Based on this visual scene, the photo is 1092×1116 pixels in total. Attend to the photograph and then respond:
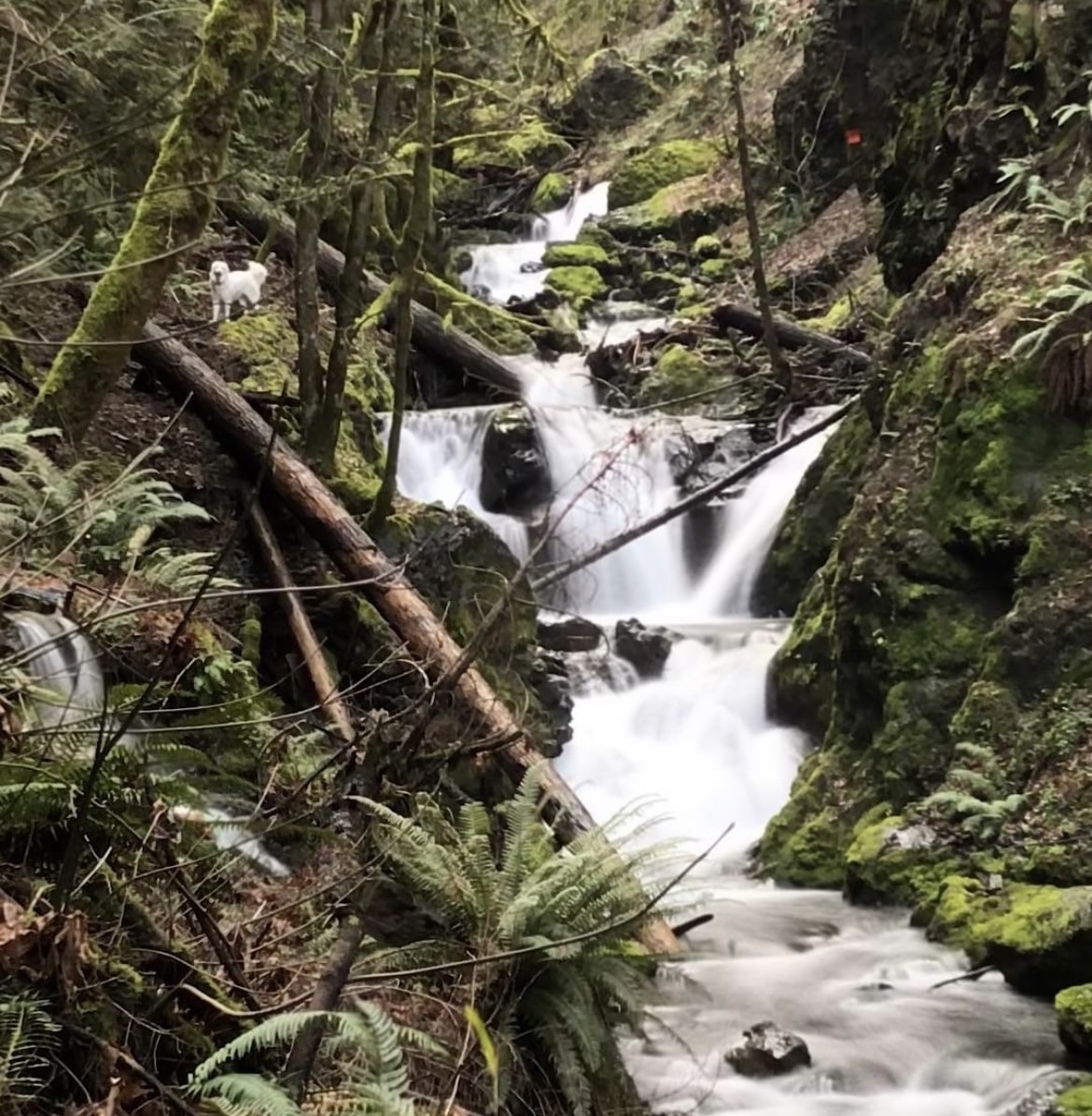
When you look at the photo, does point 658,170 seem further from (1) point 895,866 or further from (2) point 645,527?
(1) point 895,866

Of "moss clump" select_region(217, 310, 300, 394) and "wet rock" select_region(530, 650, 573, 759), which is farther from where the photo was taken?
"moss clump" select_region(217, 310, 300, 394)

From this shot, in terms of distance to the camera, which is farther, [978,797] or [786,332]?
[786,332]

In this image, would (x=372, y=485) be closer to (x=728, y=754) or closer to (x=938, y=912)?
(x=728, y=754)

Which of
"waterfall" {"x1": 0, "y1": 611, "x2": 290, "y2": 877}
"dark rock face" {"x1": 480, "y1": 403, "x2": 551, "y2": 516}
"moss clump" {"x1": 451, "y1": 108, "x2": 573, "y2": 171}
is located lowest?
"waterfall" {"x1": 0, "y1": 611, "x2": 290, "y2": 877}

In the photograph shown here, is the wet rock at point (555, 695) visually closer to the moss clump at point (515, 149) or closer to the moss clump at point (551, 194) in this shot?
Result: the moss clump at point (551, 194)

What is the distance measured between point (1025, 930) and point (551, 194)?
2207cm

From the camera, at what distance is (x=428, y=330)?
13.7 m

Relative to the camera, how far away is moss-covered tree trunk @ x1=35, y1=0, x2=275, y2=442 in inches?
245

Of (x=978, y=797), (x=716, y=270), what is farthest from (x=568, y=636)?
(x=716, y=270)

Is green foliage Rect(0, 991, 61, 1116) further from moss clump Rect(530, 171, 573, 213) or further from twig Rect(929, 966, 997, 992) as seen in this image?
moss clump Rect(530, 171, 573, 213)

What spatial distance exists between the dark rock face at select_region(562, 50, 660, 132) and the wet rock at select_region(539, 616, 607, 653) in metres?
19.6

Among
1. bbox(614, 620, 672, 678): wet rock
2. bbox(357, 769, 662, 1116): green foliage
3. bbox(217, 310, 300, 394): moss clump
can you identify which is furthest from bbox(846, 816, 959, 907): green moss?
bbox(217, 310, 300, 394): moss clump

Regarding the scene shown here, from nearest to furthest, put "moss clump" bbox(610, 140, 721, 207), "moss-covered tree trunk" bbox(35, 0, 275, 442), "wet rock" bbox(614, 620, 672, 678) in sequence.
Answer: "moss-covered tree trunk" bbox(35, 0, 275, 442)
"wet rock" bbox(614, 620, 672, 678)
"moss clump" bbox(610, 140, 721, 207)

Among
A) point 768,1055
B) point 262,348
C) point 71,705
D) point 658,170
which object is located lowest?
point 768,1055
